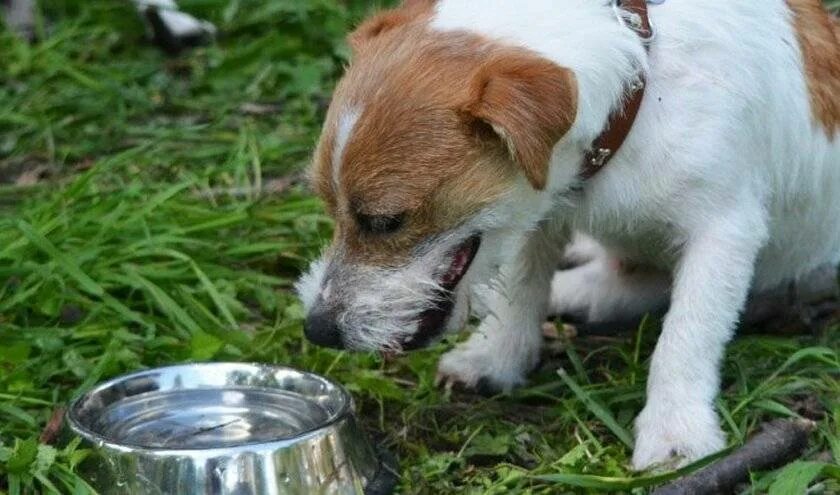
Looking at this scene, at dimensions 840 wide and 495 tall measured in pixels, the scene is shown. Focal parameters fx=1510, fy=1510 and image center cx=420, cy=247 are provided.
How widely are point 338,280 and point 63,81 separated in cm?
342

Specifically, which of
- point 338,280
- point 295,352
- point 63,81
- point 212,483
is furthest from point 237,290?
point 63,81

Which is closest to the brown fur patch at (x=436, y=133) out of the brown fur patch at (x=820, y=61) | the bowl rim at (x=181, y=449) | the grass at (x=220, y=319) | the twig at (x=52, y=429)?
the bowl rim at (x=181, y=449)

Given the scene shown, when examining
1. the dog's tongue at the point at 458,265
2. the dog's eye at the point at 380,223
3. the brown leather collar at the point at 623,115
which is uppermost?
the brown leather collar at the point at 623,115

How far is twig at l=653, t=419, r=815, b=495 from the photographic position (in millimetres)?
3455

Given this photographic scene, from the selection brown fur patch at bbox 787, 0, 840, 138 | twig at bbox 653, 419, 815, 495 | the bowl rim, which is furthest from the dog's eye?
brown fur patch at bbox 787, 0, 840, 138

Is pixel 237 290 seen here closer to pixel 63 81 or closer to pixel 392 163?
pixel 392 163

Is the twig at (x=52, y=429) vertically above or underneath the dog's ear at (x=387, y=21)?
underneath

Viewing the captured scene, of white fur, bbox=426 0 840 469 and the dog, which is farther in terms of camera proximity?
white fur, bbox=426 0 840 469

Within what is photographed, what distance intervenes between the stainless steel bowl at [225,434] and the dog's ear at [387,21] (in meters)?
0.88

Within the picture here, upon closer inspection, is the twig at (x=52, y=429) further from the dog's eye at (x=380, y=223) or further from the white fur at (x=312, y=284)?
the dog's eye at (x=380, y=223)

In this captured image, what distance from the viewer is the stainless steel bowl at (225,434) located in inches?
131

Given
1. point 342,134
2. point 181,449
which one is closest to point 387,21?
point 342,134

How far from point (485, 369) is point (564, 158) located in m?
0.91

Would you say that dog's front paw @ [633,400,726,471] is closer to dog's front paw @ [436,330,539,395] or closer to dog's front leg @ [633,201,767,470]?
dog's front leg @ [633,201,767,470]
